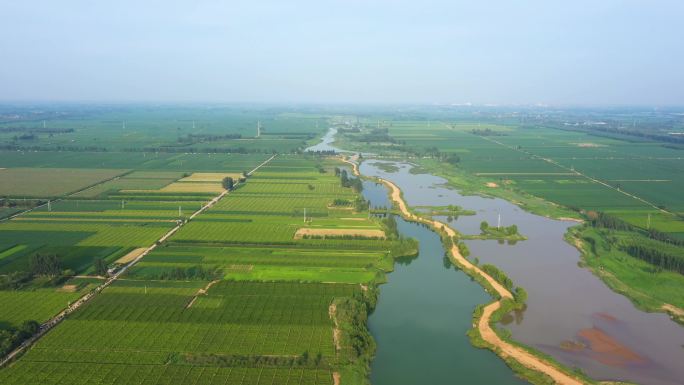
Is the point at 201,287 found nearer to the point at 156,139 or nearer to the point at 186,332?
the point at 186,332

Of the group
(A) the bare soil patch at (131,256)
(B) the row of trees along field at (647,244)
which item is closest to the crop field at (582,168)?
(B) the row of trees along field at (647,244)

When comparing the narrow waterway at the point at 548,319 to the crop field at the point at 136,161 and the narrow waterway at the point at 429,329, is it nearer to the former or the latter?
the narrow waterway at the point at 429,329

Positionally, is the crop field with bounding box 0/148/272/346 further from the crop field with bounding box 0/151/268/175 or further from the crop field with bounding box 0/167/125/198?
the crop field with bounding box 0/151/268/175

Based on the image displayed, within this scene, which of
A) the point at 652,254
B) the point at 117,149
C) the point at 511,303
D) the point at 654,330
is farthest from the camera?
the point at 117,149

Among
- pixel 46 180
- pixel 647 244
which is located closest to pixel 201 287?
pixel 647 244

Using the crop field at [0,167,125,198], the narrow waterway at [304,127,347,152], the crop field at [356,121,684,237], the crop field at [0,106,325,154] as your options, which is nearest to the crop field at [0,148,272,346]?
the crop field at [0,167,125,198]

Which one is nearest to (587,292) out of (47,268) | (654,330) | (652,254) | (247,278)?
(654,330)

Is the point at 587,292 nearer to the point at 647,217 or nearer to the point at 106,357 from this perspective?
the point at 647,217
